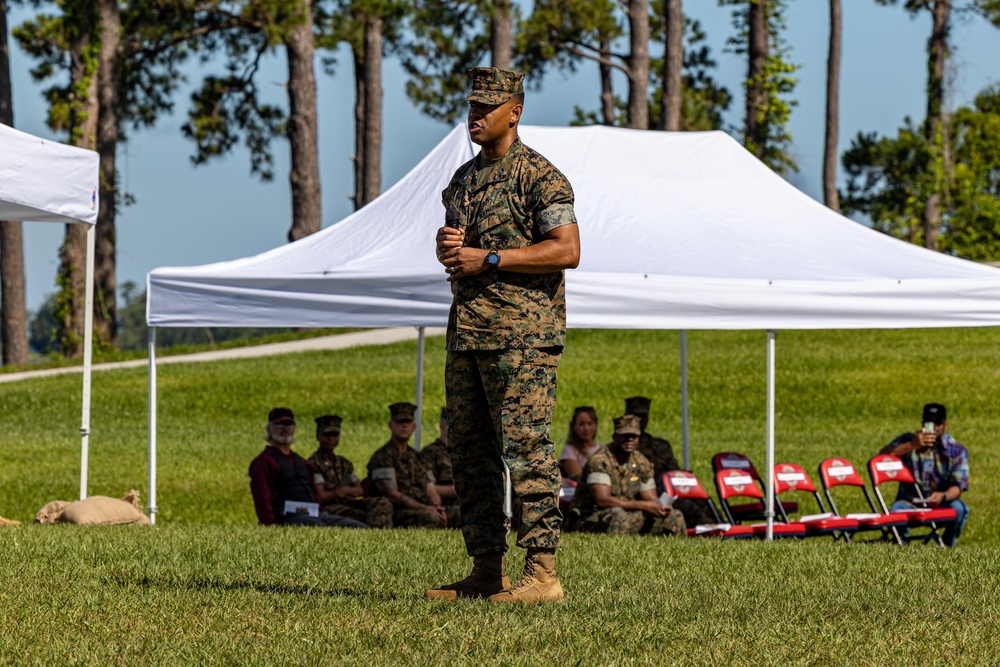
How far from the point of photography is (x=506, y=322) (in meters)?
5.63

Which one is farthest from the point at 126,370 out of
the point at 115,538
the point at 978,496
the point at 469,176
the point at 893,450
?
the point at 469,176

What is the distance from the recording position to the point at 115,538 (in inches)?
329

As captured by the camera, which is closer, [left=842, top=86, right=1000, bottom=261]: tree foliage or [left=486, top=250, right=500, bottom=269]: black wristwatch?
[left=486, top=250, right=500, bottom=269]: black wristwatch

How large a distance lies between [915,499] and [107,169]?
22.7m

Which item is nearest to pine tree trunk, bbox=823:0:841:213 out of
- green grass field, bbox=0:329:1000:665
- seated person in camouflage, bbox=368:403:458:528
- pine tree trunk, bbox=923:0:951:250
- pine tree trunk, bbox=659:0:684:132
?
pine tree trunk, bbox=923:0:951:250

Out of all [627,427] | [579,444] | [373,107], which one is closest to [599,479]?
[627,427]

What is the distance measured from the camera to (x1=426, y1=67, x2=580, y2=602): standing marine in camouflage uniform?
561 cm

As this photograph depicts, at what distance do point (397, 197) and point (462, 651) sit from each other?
7316 millimetres

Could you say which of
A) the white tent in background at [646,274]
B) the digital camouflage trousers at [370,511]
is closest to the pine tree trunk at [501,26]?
the white tent in background at [646,274]

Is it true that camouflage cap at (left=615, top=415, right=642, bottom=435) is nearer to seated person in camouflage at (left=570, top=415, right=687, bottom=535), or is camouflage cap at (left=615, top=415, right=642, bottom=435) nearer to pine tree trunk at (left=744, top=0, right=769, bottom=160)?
seated person in camouflage at (left=570, top=415, right=687, bottom=535)

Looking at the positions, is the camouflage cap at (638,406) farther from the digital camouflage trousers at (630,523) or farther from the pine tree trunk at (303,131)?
the pine tree trunk at (303,131)

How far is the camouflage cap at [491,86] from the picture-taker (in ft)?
18.5

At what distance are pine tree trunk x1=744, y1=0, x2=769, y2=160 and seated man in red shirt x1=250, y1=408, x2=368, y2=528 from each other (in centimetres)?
2739

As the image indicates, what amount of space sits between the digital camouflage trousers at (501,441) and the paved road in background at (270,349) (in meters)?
22.8
